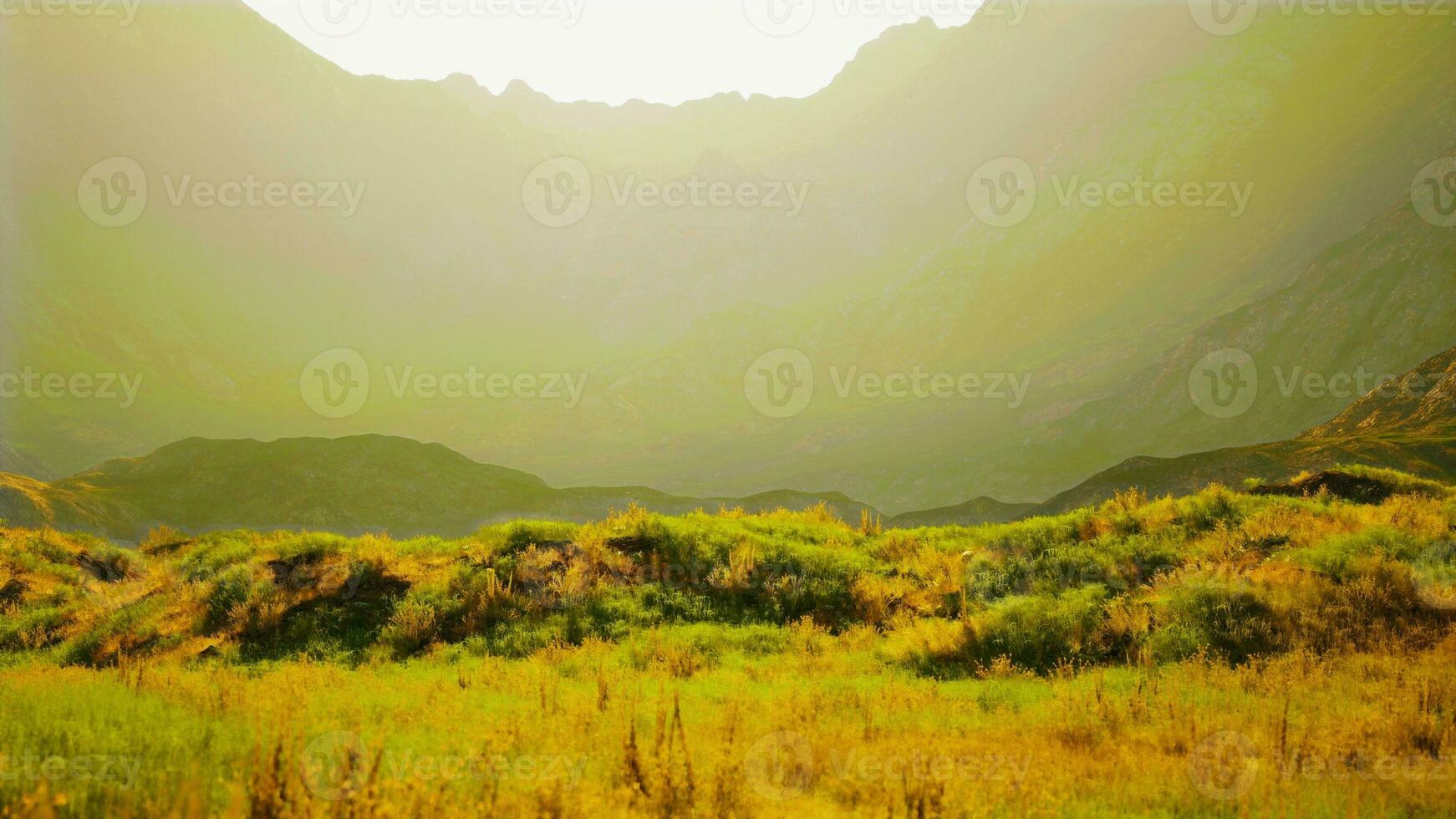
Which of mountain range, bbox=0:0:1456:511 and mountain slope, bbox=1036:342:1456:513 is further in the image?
mountain range, bbox=0:0:1456:511

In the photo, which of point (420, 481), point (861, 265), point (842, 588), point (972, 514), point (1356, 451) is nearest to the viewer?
point (842, 588)

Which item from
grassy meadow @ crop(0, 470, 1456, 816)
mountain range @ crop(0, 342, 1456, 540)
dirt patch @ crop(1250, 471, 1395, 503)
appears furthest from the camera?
mountain range @ crop(0, 342, 1456, 540)

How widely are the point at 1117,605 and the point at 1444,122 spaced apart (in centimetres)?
17237

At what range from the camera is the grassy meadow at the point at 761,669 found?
Answer: 5691 mm

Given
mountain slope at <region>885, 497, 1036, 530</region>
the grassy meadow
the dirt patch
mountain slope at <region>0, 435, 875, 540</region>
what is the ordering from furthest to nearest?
mountain slope at <region>885, 497, 1036, 530</region>, mountain slope at <region>0, 435, 875, 540</region>, the dirt patch, the grassy meadow

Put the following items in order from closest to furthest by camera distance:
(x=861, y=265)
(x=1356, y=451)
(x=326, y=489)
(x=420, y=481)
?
A: 1. (x=1356, y=451)
2. (x=326, y=489)
3. (x=420, y=481)
4. (x=861, y=265)

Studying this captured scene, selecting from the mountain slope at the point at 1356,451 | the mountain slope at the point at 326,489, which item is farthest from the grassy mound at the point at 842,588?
the mountain slope at the point at 326,489

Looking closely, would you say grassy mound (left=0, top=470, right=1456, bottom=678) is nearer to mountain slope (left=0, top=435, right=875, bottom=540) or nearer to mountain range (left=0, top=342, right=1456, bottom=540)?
mountain range (left=0, top=342, right=1456, bottom=540)

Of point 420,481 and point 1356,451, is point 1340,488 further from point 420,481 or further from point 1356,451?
point 420,481

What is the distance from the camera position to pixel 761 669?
11055 millimetres

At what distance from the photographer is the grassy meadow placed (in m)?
5.69

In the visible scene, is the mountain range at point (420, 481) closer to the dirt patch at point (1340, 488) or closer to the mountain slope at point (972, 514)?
the mountain slope at point (972, 514)

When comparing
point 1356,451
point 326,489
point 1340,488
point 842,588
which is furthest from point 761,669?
point 326,489

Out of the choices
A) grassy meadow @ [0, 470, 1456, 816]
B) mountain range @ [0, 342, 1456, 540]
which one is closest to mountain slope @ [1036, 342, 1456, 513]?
mountain range @ [0, 342, 1456, 540]
